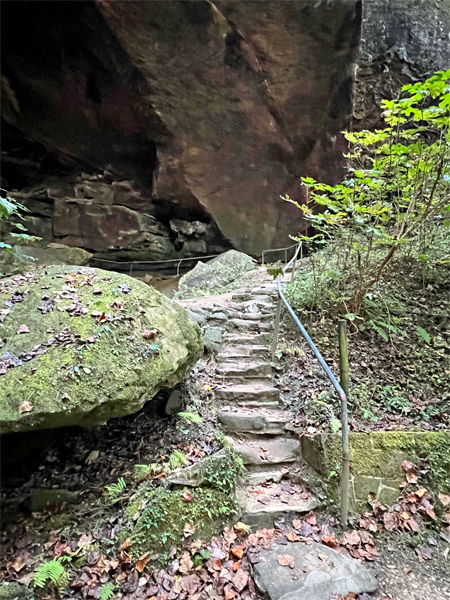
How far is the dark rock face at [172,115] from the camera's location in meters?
7.89

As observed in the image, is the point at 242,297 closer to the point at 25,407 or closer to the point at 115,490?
the point at 115,490

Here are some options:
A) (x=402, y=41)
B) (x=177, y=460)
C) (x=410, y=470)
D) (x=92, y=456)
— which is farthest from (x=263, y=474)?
(x=402, y=41)

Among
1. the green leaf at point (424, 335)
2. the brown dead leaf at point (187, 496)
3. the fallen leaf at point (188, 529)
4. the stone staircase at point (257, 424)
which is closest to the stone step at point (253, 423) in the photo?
the stone staircase at point (257, 424)

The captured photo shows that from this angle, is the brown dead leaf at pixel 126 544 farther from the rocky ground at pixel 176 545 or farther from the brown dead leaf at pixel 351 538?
the brown dead leaf at pixel 351 538

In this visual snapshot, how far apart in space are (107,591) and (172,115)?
34.8ft

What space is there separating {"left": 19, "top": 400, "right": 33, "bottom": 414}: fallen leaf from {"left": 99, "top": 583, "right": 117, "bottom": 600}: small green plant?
139cm

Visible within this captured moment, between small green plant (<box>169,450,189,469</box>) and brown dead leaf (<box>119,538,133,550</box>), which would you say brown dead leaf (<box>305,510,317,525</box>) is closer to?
small green plant (<box>169,450,189,469</box>)

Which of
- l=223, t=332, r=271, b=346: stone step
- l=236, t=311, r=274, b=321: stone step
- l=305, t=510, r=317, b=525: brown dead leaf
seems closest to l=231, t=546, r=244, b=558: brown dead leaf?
l=305, t=510, r=317, b=525: brown dead leaf

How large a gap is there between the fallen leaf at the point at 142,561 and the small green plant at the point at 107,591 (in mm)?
184

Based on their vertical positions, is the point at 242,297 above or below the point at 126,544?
above

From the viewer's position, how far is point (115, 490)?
9.41 feet

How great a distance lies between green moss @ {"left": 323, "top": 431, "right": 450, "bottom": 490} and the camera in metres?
2.86

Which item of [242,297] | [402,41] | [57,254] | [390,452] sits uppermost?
[402,41]

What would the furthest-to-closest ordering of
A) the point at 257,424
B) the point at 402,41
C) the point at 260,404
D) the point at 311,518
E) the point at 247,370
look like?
the point at 402,41 < the point at 247,370 < the point at 260,404 < the point at 257,424 < the point at 311,518
